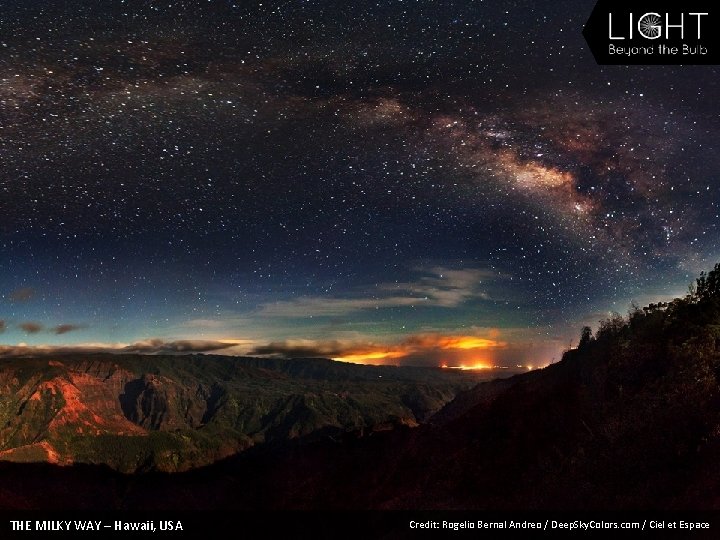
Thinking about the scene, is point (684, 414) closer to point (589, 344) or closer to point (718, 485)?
point (718, 485)

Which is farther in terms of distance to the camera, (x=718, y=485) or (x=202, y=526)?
(x=202, y=526)

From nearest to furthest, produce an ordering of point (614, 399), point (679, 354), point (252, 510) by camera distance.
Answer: point (679, 354) < point (614, 399) < point (252, 510)

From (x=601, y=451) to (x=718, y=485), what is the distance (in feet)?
50.8

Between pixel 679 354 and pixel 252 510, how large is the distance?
172704mm

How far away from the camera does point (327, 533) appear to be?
328ft

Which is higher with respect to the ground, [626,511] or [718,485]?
[718,485]

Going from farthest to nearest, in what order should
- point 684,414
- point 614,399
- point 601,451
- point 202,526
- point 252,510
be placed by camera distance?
1. point 252,510
2. point 202,526
3. point 614,399
4. point 601,451
5. point 684,414

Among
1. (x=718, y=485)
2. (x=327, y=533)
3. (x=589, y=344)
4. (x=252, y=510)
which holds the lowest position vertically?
(x=252, y=510)

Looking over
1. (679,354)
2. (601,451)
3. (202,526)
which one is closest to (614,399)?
(679,354)

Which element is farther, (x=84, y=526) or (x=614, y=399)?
(x=614, y=399)

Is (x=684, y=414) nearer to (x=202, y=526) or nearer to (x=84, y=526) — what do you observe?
(x=84, y=526)

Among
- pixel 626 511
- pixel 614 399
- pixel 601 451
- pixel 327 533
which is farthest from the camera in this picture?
pixel 327 533

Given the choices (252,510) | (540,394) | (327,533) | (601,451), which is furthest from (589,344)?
(252,510)

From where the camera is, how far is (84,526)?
27.6 metres
